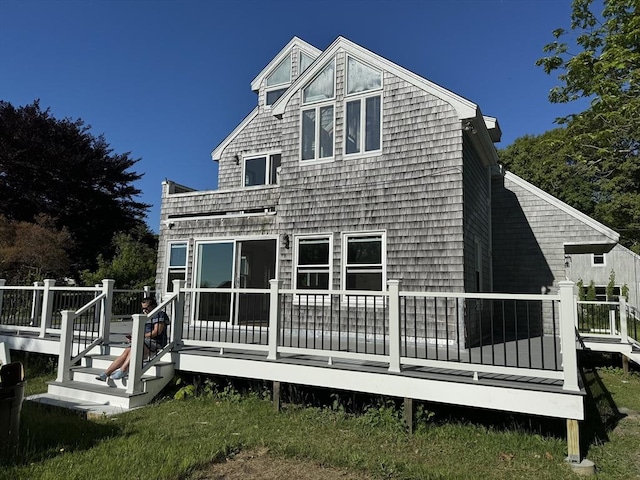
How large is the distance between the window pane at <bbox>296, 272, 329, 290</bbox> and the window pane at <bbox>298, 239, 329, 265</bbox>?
0.82ft

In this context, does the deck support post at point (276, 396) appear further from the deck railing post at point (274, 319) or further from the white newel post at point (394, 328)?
the white newel post at point (394, 328)

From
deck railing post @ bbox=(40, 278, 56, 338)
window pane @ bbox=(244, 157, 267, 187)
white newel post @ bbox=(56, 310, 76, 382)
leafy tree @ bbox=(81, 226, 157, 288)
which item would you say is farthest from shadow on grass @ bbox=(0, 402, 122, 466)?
leafy tree @ bbox=(81, 226, 157, 288)

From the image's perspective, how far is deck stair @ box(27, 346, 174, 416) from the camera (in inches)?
252

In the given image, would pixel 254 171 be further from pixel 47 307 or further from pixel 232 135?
pixel 47 307

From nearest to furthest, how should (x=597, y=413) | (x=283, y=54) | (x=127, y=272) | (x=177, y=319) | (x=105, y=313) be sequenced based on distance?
(x=597, y=413), (x=177, y=319), (x=105, y=313), (x=283, y=54), (x=127, y=272)

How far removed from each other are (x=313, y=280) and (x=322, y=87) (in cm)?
445

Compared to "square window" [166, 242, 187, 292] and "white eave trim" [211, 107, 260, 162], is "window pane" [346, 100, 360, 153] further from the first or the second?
"white eave trim" [211, 107, 260, 162]

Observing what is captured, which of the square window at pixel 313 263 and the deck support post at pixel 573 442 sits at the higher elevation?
the square window at pixel 313 263

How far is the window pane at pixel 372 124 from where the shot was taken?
9.18m

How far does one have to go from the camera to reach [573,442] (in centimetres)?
460

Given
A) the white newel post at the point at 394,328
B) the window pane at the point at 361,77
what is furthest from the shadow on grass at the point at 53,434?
the window pane at the point at 361,77

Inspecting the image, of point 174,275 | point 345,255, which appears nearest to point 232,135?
point 174,275

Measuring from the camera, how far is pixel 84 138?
28266mm

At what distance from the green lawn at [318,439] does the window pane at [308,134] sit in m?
5.36
